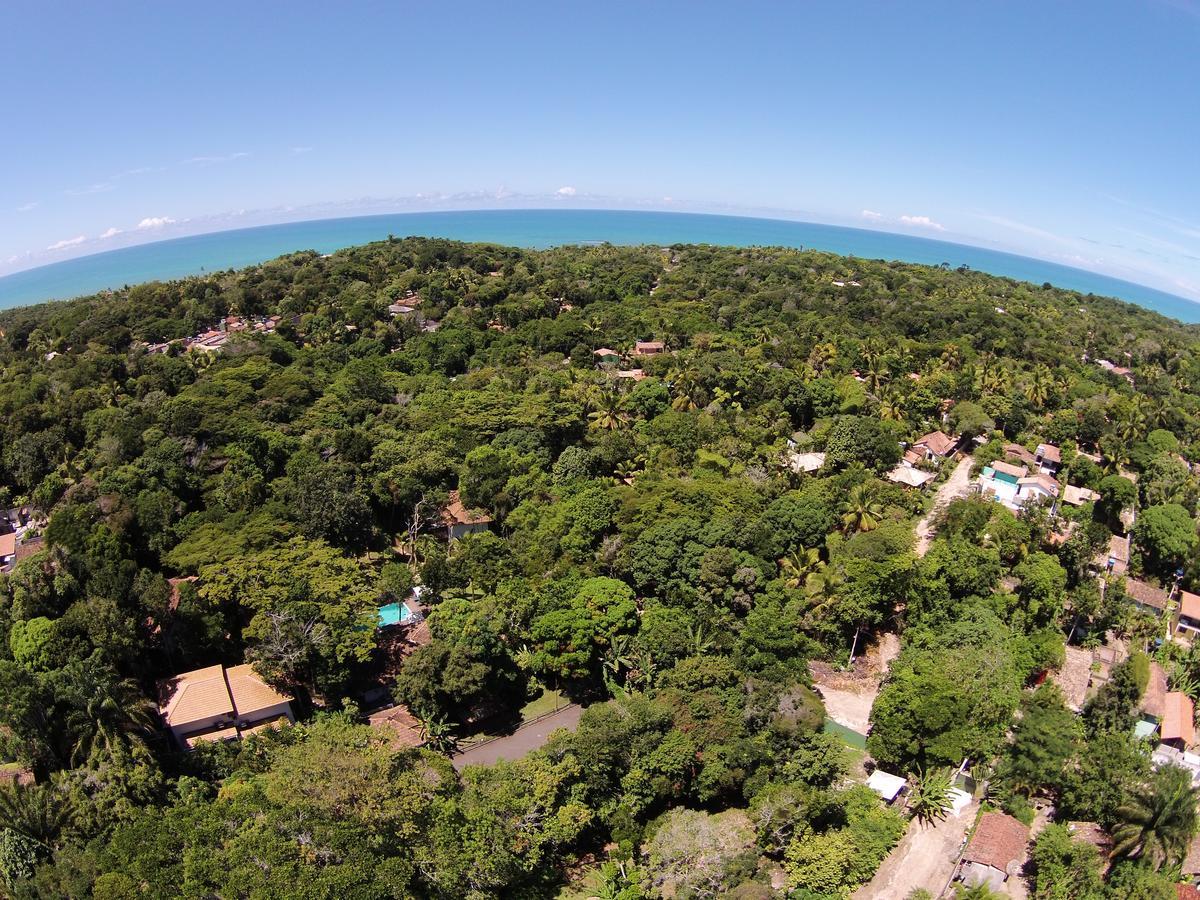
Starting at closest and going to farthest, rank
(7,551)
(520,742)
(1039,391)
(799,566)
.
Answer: (520,742)
(799,566)
(7,551)
(1039,391)

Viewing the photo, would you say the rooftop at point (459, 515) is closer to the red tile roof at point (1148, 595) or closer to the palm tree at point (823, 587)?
the palm tree at point (823, 587)

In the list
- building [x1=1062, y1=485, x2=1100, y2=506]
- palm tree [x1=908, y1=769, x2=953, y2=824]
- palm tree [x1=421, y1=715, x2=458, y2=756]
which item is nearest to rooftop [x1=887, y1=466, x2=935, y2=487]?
building [x1=1062, y1=485, x2=1100, y2=506]

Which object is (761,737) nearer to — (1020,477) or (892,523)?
(892,523)

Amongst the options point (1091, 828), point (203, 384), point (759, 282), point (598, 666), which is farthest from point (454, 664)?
point (759, 282)

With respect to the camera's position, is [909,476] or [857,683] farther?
[909,476]

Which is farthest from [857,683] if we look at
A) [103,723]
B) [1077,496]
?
[103,723]

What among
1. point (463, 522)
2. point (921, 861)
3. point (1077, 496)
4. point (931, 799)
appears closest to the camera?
point (921, 861)

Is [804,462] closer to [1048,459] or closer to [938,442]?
[938,442]
